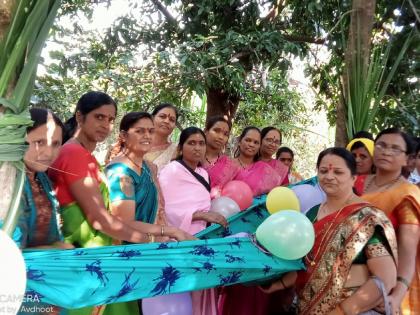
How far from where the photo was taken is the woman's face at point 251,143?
4.03 meters

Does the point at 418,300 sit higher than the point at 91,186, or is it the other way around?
the point at 91,186

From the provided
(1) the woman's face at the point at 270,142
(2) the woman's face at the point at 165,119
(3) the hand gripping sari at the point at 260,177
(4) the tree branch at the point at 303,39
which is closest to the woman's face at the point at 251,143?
(3) the hand gripping sari at the point at 260,177

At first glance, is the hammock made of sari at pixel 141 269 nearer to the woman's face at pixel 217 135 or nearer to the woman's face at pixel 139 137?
the woman's face at pixel 139 137

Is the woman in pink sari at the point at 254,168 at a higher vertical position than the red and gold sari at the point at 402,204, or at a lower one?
higher

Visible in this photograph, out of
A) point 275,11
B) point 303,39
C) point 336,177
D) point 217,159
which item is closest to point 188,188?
point 217,159

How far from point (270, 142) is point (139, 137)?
2.06 meters

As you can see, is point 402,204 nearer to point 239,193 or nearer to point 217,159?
point 239,193

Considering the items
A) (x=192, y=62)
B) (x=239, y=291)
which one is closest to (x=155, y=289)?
(x=239, y=291)

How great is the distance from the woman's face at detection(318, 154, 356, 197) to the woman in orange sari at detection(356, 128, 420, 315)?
1.53 ft

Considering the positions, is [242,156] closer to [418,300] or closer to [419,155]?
[419,155]

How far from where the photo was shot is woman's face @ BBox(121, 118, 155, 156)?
250cm

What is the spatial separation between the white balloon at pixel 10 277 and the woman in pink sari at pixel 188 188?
173 cm

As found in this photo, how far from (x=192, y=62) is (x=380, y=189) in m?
2.57

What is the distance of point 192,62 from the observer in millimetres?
4645
